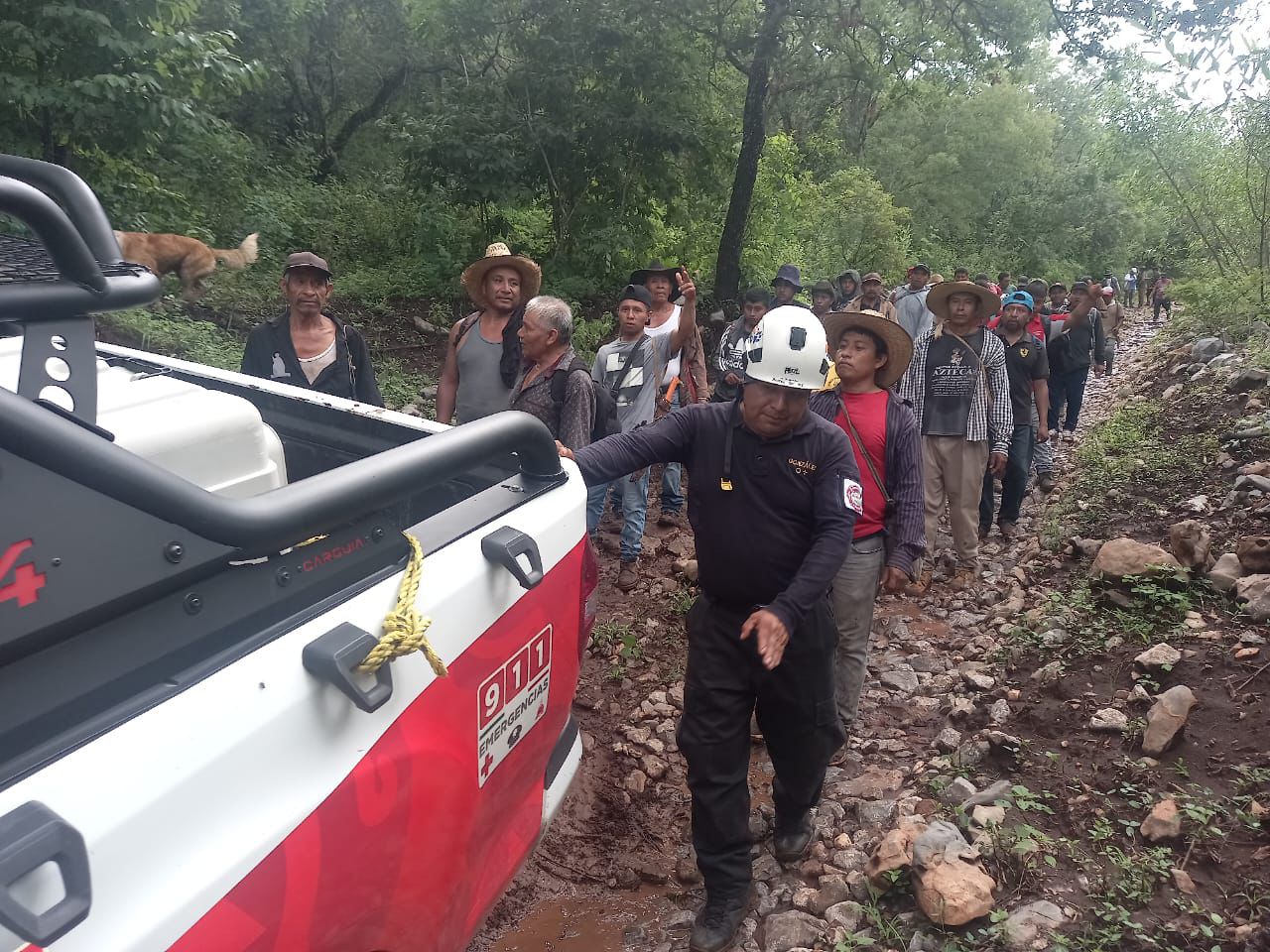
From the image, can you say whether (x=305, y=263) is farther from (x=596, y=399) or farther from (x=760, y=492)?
(x=760, y=492)

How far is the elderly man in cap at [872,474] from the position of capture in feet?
11.5

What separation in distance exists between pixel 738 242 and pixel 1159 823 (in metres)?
9.63

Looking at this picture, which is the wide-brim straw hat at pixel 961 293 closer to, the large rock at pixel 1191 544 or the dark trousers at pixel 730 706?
the large rock at pixel 1191 544

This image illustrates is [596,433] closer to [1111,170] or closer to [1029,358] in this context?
[1029,358]

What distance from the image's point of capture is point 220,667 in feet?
3.76

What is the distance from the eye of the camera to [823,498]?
266 centimetres

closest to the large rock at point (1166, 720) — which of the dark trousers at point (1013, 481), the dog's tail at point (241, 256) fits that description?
the dark trousers at point (1013, 481)

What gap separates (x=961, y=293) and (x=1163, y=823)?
11.8ft

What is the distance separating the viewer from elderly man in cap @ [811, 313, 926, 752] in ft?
11.5

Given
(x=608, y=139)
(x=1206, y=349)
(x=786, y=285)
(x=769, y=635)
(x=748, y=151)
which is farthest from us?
(x=1206, y=349)

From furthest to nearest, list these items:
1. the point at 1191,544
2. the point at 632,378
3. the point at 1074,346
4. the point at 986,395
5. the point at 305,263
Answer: the point at 1074,346 < the point at 986,395 < the point at 632,378 < the point at 1191,544 < the point at 305,263

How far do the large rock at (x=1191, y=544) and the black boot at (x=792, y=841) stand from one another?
2769mm

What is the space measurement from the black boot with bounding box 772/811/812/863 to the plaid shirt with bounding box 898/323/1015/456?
3286 millimetres

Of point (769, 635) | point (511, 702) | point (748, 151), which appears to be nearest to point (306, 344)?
point (769, 635)
